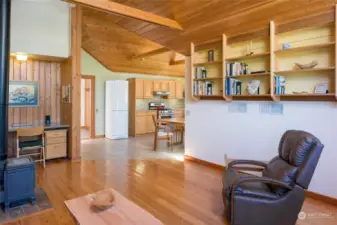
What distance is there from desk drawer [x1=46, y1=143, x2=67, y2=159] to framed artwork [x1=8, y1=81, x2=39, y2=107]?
113cm

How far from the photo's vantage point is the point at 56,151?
186 inches

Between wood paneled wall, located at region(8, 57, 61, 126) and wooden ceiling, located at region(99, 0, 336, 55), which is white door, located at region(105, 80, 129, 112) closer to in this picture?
wood paneled wall, located at region(8, 57, 61, 126)

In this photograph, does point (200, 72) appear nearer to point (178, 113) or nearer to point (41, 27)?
point (41, 27)

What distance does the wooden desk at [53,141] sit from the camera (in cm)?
462

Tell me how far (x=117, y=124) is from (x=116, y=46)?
2502 mm

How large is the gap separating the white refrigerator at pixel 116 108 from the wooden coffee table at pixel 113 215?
5530mm

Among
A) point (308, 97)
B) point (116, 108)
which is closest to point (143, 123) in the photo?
point (116, 108)

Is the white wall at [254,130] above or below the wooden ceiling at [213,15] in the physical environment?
below

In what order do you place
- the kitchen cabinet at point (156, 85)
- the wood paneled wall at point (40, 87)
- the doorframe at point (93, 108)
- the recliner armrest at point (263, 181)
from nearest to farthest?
the recliner armrest at point (263, 181) < the wood paneled wall at point (40, 87) < the doorframe at point (93, 108) < the kitchen cabinet at point (156, 85)

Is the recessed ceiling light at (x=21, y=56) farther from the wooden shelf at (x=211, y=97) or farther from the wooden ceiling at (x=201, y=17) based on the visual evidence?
the wooden shelf at (x=211, y=97)

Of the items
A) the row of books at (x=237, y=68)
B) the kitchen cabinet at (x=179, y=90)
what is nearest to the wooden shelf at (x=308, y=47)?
the row of books at (x=237, y=68)

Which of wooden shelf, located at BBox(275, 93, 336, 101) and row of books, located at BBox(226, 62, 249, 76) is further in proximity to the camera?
row of books, located at BBox(226, 62, 249, 76)

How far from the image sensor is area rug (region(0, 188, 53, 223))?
2.53 metres

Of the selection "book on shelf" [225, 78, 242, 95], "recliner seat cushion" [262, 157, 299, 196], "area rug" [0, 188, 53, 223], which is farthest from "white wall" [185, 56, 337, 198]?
"area rug" [0, 188, 53, 223]
